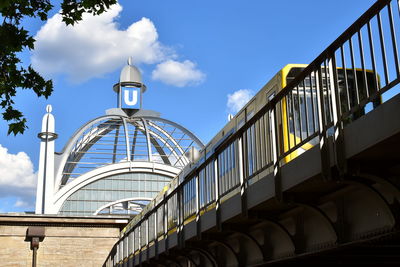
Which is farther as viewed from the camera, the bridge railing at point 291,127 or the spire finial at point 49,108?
the spire finial at point 49,108

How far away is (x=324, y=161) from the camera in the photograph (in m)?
6.88

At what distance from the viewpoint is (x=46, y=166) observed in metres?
55.4

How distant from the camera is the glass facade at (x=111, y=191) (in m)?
56.7

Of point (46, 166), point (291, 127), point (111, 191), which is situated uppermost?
point (46, 166)

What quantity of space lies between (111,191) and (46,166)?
638 cm

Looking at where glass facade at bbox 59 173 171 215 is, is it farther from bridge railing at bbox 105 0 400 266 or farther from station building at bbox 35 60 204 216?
bridge railing at bbox 105 0 400 266

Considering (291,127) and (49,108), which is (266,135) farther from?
(49,108)

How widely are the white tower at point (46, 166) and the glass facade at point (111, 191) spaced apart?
256 cm

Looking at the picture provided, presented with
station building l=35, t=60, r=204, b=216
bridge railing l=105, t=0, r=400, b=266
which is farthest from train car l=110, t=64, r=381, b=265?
station building l=35, t=60, r=204, b=216

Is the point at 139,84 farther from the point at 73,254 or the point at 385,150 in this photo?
the point at 385,150

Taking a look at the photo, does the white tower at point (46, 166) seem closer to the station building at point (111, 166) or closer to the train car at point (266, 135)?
the station building at point (111, 166)

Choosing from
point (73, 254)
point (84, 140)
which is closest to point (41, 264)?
point (73, 254)

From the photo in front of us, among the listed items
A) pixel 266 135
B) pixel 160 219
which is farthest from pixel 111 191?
pixel 266 135

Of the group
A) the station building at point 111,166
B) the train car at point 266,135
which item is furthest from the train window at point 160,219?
the station building at point 111,166
